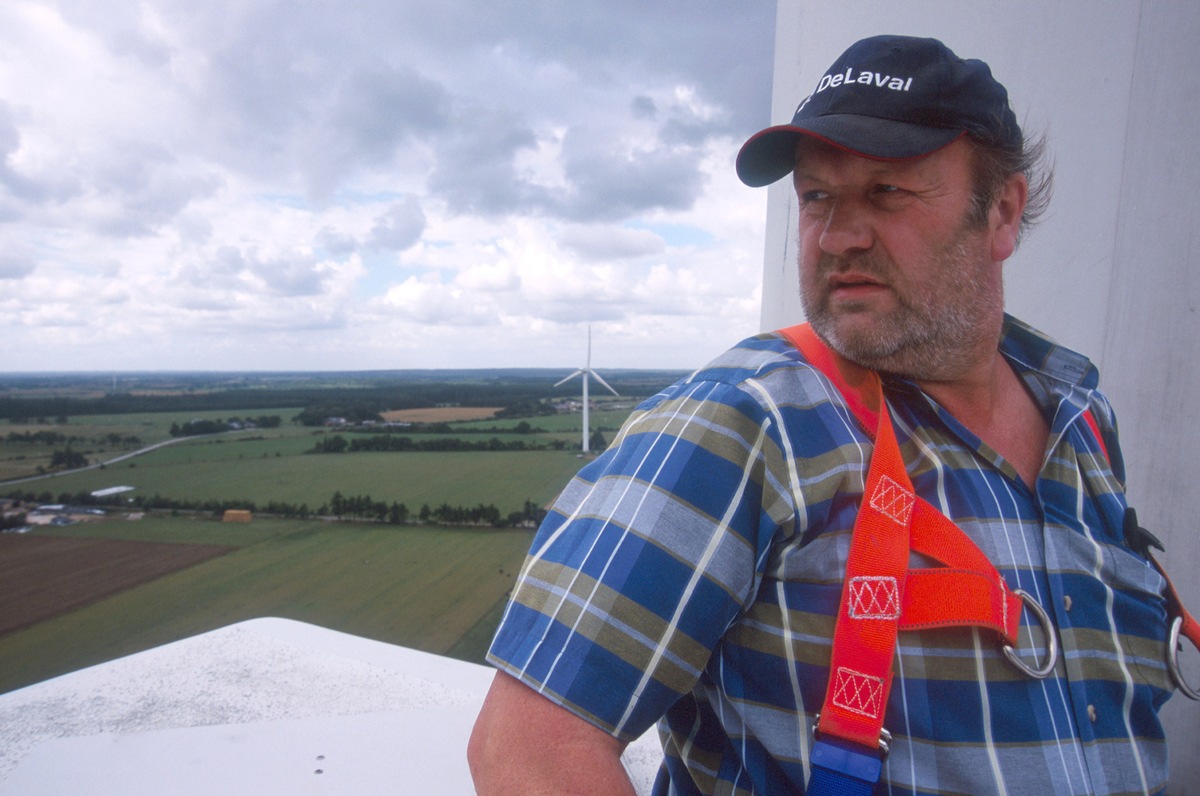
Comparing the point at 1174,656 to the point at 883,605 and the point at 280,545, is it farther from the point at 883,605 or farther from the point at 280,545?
the point at 280,545

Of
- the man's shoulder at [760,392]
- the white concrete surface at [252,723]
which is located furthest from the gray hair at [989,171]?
the white concrete surface at [252,723]

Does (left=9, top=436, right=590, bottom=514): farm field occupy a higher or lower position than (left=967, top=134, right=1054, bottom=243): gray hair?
lower

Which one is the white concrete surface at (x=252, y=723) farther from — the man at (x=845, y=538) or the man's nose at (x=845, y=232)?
the man's nose at (x=845, y=232)

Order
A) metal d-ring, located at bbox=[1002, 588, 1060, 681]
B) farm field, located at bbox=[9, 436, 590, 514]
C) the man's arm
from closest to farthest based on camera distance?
the man's arm, metal d-ring, located at bbox=[1002, 588, 1060, 681], farm field, located at bbox=[9, 436, 590, 514]

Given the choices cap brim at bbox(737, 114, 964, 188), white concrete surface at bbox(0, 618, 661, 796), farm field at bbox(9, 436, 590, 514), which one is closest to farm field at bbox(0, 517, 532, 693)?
farm field at bbox(9, 436, 590, 514)

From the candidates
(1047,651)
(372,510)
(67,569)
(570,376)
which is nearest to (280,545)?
(372,510)

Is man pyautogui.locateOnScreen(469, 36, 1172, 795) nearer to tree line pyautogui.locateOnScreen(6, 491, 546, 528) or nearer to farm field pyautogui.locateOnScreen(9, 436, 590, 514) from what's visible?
farm field pyautogui.locateOnScreen(9, 436, 590, 514)
